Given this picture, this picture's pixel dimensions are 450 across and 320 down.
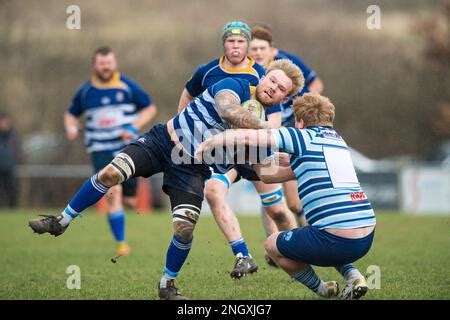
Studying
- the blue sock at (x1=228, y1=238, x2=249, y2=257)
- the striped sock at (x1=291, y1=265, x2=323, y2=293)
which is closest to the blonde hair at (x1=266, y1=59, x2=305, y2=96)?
the striped sock at (x1=291, y1=265, x2=323, y2=293)

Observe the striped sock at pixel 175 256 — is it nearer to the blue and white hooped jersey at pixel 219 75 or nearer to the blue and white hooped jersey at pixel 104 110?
the blue and white hooped jersey at pixel 219 75

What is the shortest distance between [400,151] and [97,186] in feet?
70.0

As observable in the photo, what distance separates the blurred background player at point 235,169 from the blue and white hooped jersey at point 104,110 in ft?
10.2

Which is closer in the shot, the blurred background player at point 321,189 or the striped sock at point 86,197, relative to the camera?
the blurred background player at point 321,189

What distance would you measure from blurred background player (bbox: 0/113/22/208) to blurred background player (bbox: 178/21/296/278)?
1169cm

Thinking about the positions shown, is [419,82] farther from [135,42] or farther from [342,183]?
[342,183]

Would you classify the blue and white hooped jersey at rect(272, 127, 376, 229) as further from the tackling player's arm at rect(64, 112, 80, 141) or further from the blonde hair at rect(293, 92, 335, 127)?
the tackling player's arm at rect(64, 112, 80, 141)

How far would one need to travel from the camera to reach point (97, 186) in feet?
22.2

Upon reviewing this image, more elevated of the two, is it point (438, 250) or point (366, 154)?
point (438, 250)

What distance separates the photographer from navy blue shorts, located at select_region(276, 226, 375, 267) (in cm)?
596

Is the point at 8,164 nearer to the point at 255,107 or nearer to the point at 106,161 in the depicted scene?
the point at 106,161

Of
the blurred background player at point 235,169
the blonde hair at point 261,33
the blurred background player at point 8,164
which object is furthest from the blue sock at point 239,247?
the blurred background player at point 8,164

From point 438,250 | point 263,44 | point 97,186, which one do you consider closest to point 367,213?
point 97,186

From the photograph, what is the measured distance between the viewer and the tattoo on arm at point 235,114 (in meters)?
6.21
